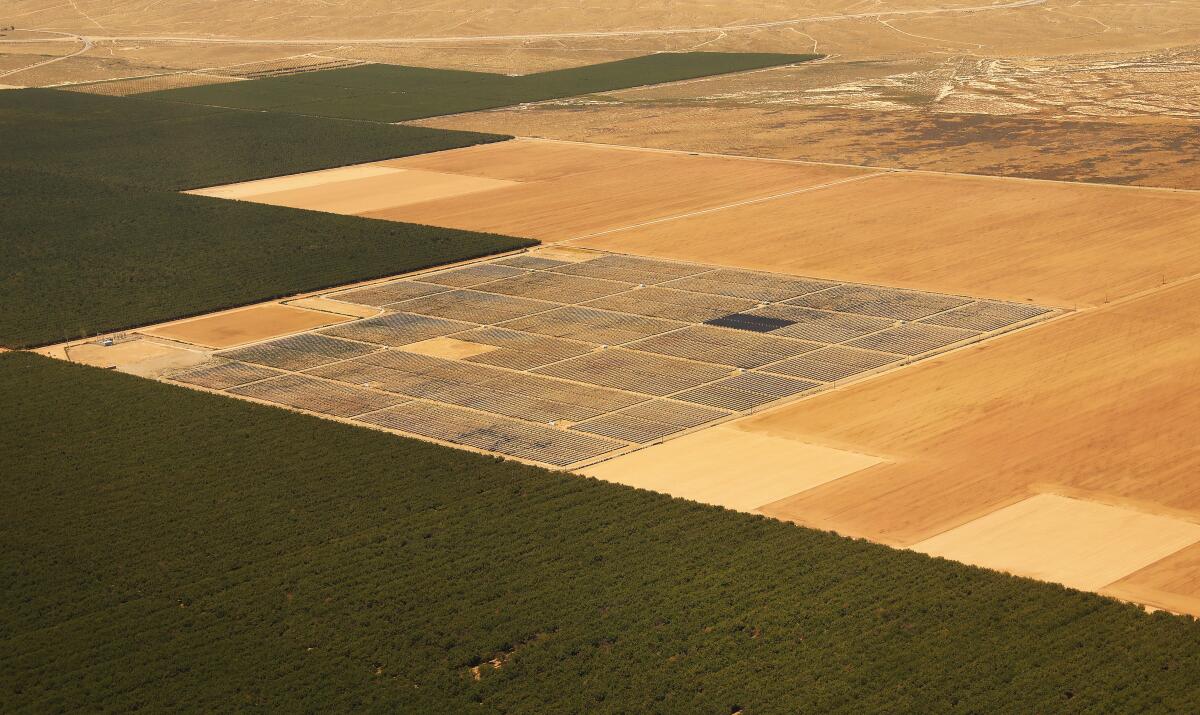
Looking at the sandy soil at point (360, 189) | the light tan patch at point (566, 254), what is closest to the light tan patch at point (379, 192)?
the sandy soil at point (360, 189)

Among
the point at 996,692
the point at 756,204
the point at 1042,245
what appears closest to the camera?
the point at 996,692

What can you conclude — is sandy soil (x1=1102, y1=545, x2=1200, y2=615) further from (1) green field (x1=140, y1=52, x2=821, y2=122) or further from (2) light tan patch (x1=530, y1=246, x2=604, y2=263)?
Result: (1) green field (x1=140, y1=52, x2=821, y2=122)

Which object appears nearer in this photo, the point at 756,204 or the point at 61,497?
the point at 61,497

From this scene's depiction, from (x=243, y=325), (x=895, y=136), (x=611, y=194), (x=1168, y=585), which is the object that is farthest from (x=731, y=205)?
(x=1168, y=585)

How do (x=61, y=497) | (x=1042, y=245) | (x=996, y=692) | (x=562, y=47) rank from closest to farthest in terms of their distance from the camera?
(x=996, y=692), (x=61, y=497), (x=1042, y=245), (x=562, y=47)

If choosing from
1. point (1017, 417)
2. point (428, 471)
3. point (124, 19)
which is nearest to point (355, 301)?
point (428, 471)

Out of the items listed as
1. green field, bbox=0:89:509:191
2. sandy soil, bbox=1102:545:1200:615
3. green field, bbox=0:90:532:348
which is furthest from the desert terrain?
green field, bbox=0:89:509:191

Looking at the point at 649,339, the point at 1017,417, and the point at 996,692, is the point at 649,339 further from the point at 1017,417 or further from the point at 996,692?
the point at 996,692
